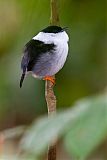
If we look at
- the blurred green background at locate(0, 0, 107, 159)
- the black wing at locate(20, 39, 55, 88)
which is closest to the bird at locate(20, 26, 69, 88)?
the black wing at locate(20, 39, 55, 88)

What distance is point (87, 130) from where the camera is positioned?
0.72ft

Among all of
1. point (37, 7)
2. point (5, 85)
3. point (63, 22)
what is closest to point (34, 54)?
point (37, 7)

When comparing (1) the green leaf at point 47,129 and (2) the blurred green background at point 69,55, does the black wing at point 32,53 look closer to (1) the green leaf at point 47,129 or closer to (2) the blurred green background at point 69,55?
(1) the green leaf at point 47,129

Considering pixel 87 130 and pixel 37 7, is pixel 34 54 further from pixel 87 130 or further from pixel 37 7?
pixel 87 130

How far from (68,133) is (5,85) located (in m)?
1.37

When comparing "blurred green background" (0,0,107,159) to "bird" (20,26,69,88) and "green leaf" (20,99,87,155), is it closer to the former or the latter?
"bird" (20,26,69,88)

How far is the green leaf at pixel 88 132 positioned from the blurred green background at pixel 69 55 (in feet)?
3.32

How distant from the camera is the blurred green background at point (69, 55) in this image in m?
1.44

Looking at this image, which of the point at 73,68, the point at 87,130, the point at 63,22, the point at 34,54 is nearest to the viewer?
the point at 87,130

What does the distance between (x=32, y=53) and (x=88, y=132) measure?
30cm

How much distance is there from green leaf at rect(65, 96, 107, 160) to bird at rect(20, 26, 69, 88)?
276mm

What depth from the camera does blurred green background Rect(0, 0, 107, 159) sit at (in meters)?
1.44

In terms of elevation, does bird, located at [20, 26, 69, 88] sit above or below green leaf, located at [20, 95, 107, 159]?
below

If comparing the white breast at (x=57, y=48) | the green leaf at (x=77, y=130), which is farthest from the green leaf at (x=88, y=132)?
the white breast at (x=57, y=48)
